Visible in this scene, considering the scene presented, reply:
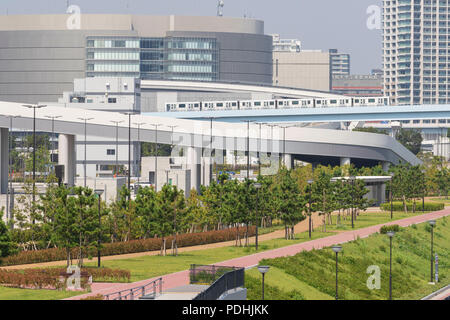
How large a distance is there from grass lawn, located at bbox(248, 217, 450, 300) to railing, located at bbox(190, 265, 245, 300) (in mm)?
7904

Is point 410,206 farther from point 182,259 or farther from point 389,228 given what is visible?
point 182,259

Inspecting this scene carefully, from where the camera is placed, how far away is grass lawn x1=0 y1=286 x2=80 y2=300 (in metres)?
55.3

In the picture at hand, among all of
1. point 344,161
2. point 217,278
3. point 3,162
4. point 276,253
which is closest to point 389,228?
point 276,253

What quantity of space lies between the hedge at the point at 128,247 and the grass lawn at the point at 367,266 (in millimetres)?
13115

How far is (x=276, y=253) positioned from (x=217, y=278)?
27564 mm

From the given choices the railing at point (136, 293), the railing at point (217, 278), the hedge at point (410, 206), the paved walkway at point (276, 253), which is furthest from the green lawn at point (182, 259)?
the hedge at point (410, 206)

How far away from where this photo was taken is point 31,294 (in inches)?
2239

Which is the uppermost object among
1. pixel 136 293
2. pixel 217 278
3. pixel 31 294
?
pixel 217 278

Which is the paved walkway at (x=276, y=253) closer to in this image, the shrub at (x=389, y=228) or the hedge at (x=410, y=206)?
the shrub at (x=389, y=228)

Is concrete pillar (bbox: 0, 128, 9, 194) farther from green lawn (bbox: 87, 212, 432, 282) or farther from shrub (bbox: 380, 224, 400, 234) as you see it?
shrub (bbox: 380, 224, 400, 234)

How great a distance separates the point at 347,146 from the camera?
16162 cm

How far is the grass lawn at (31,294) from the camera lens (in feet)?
181

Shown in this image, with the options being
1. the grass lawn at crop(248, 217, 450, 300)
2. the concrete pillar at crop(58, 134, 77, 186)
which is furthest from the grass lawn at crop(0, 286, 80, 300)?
the concrete pillar at crop(58, 134, 77, 186)
